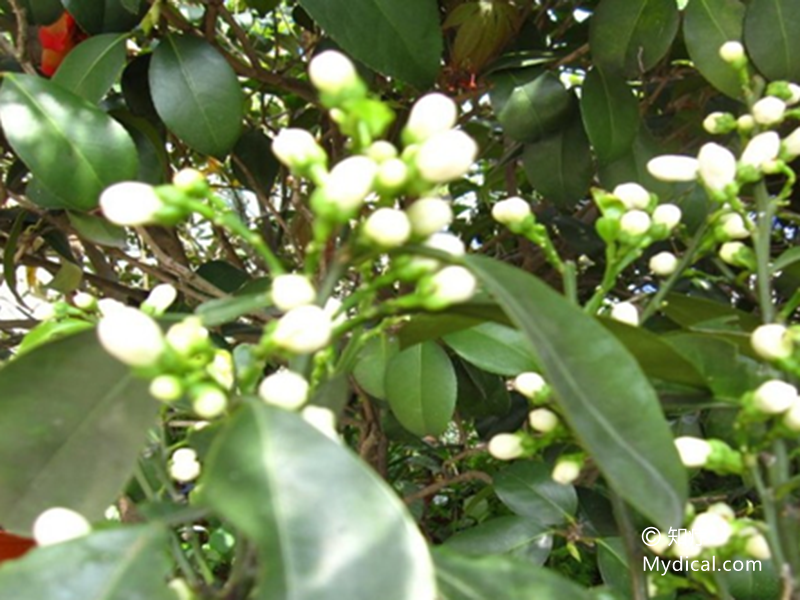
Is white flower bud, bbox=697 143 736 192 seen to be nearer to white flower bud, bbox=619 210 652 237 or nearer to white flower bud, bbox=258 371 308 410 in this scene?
white flower bud, bbox=619 210 652 237

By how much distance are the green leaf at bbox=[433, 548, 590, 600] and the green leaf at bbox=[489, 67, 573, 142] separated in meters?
0.59

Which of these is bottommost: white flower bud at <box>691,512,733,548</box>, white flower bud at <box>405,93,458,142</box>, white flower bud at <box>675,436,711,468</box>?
white flower bud at <box>691,512,733,548</box>

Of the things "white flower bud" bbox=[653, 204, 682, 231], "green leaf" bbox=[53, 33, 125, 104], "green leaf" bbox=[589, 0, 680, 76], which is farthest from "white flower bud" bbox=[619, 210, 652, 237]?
"green leaf" bbox=[53, 33, 125, 104]

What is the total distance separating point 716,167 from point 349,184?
0.95 feet

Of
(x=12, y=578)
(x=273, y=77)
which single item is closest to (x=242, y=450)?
(x=12, y=578)

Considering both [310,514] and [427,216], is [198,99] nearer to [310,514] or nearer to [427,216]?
[427,216]

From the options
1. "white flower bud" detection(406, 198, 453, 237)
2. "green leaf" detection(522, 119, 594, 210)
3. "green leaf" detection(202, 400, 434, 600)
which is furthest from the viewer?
"green leaf" detection(522, 119, 594, 210)

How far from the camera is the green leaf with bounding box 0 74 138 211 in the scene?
72 centimetres

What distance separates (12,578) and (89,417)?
0.36 feet

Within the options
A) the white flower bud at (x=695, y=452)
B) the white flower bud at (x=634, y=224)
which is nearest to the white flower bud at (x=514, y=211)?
the white flower bud at (x=634, y=224)

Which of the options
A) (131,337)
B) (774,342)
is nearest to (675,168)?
(774,342)

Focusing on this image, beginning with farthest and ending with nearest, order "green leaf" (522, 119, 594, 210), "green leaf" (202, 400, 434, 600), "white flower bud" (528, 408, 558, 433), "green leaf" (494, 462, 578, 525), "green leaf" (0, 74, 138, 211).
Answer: "green leaf" (522, 119, 594, 210)
"green leaf" (494, 462, 578, 525)
"green leaf" (0, 74, 138, 211)
"white flower bud" (528, 408, 558, 433)
"green leaf" (202, 400, 434, 600)

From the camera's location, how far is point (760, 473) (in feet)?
1.55

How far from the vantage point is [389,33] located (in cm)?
77
